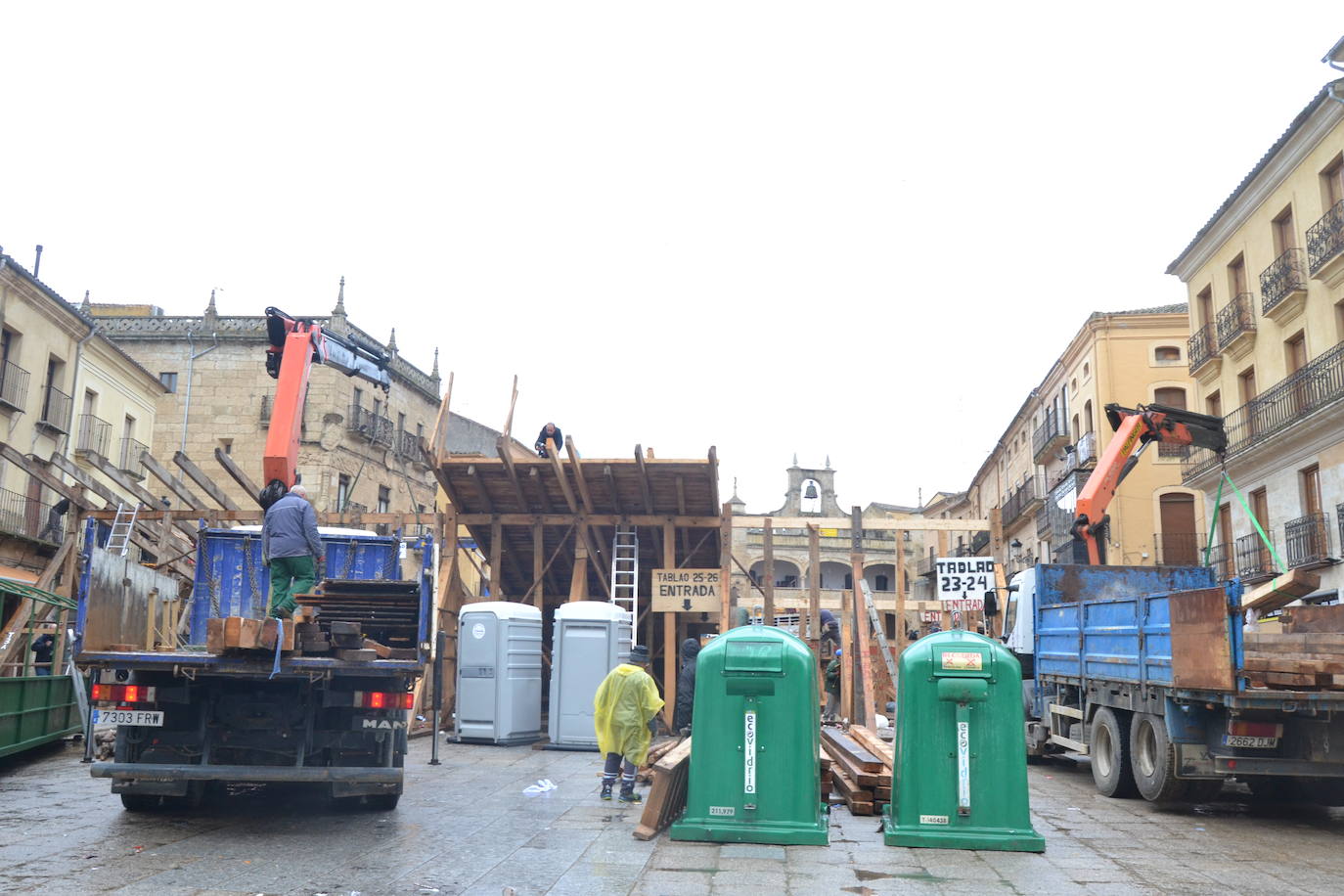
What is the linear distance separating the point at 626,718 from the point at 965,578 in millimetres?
7566

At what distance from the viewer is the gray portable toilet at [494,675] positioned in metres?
15.7

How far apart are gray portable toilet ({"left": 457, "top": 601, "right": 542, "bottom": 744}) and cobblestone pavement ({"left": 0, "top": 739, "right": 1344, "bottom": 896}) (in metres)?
4.84

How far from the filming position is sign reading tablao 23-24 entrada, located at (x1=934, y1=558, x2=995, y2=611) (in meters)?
16.1

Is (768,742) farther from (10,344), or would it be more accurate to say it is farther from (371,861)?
(10,344)

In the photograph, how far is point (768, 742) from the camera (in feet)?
27.1

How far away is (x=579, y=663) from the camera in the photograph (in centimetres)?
1584

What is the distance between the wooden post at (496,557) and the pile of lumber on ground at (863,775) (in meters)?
8.89

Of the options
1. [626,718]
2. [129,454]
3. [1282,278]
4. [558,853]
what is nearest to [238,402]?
[129,454]

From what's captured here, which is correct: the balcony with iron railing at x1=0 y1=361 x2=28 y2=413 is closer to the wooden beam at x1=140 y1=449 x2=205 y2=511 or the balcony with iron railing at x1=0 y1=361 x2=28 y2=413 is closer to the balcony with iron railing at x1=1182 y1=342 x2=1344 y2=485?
the wooden beam at x1=140 y1=449 x2=205 y2=511

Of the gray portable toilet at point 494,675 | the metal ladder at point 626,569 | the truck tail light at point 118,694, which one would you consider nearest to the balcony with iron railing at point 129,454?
the metal ladder at point 626,569

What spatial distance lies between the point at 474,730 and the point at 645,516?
15.4 feet

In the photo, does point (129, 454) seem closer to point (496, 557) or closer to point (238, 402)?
point (238, 402)

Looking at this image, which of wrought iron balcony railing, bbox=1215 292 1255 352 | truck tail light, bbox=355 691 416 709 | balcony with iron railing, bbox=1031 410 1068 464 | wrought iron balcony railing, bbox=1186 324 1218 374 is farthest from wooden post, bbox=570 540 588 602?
balcony with iron railing, bbox=1031 410 1068 464

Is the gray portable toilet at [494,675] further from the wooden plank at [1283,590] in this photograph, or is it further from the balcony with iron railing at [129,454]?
the balcony with iron railing at [129,454]
